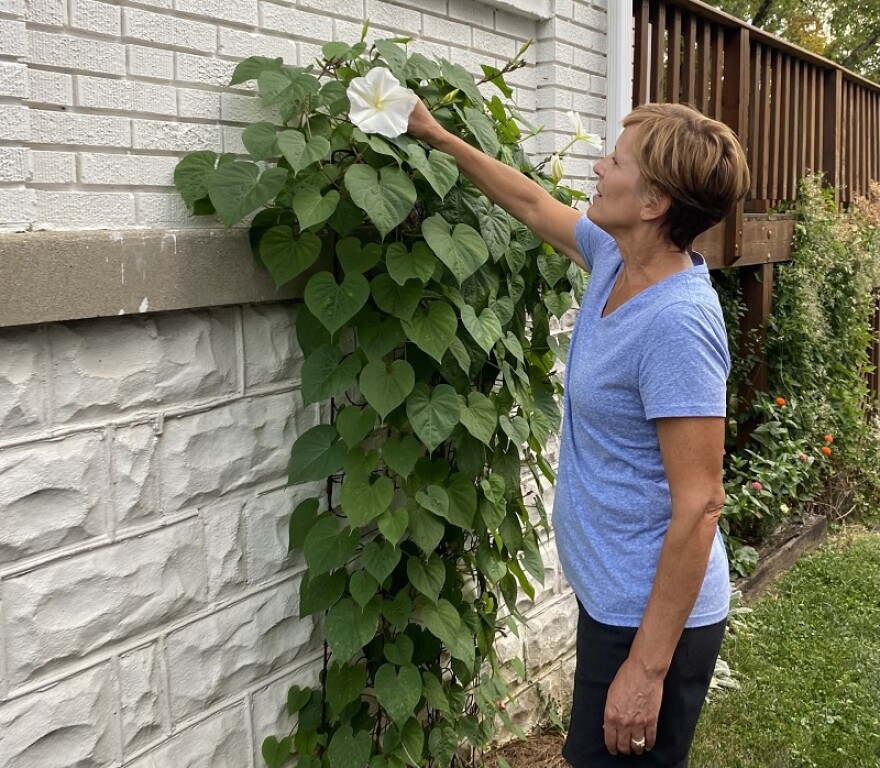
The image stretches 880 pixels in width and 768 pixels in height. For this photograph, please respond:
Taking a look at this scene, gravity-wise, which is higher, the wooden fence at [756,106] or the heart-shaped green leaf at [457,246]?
the wooden fence at [756,106]

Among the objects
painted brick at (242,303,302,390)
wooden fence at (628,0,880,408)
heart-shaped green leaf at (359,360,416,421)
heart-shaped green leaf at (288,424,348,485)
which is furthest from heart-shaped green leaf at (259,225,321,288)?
wooden fence at (628,0,880,408)

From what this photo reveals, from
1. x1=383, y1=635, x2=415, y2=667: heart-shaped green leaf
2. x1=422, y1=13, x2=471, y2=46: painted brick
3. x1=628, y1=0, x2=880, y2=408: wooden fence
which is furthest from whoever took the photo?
x1=628, y1=0, x2=880, y2=408: wooden fence

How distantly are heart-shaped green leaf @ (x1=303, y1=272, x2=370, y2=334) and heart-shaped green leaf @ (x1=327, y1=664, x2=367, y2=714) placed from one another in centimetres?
79

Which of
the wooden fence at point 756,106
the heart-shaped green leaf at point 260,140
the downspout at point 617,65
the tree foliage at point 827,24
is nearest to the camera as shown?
the heart-shaped green leaf at point 260,140

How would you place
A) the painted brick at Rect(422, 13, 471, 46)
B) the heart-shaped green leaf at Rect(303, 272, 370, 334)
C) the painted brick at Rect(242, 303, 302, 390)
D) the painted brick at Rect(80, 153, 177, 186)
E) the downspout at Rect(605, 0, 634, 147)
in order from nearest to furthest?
the painted brick at Rect(80, 153, 177, 186)
the heart-shaped green leaf at Rect(303, 272, 370, 334)
the painted brick at Rect(242, 303, 302, 390)
the painted brick at Rect(422, 13, 471, 46)
the downspout at Rect(605, 0, 634, 147)

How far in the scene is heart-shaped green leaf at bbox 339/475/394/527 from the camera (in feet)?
6.71

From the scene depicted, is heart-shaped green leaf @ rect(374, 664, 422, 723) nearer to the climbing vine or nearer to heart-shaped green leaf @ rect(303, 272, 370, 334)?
the climbing vine

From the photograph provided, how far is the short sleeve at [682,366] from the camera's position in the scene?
171cm

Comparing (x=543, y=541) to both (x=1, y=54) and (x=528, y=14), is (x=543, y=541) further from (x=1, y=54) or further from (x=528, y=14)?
(x=1, y=54)

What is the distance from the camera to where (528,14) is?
308 centimetres

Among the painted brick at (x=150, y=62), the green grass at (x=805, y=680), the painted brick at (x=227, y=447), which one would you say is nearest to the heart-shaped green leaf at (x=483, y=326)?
the painted brick at (x=227, y=447)

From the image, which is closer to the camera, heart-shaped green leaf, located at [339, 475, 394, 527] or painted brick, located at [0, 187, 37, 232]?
painted brick, located at [0, 187, 37, 232]

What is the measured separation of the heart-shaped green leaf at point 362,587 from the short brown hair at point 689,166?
3.22ft

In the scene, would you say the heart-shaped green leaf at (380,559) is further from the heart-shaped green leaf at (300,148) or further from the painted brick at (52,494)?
the heart-shaped green leaf at (300,148)
